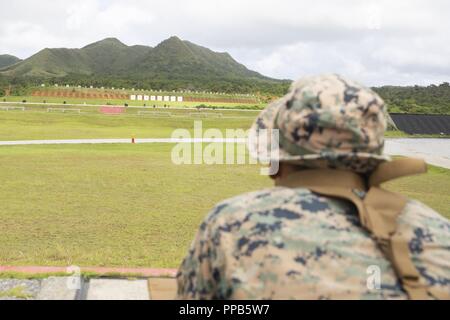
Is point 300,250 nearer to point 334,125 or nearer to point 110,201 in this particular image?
point 334,125

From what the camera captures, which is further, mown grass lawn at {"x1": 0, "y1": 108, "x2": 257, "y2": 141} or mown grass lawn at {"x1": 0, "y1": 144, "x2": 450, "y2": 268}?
mown grass lawn at {"x1": 0, "y1": 108, "x2": 257, "y2": 141}

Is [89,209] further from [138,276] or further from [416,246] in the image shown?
[416,246]

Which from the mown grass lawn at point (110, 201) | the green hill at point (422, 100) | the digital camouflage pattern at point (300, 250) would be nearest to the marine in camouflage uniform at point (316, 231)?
the digital camouflage pattern at point (300, 250)

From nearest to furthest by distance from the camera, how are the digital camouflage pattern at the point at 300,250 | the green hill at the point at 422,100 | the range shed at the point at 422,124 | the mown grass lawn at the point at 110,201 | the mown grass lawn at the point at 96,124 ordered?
the digital camouflage pattern at the point at 300,250 → the mown grass lawn at the point at 110,201 → the mown grass lawn at the point at 96,124 → the range shed at the point at 422,124 → the green hill at the point at 422,100

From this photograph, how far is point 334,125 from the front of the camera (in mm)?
2043

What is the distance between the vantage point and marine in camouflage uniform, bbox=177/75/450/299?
1980 millimetres

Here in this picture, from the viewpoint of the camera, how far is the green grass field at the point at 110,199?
276 inches

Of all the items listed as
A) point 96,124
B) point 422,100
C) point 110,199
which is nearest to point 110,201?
point 110,199


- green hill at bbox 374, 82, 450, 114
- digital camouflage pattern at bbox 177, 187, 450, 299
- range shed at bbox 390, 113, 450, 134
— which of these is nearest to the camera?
digital camouflage pattern at bbox 177, 187, 450, 299

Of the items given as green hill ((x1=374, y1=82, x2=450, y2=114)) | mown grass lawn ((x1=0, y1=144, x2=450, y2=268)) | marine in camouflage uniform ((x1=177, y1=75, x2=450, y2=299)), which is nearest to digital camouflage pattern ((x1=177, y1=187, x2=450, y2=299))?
marine in camouflage uniform ((x1=177, y1=75, x2=450, y2=299))

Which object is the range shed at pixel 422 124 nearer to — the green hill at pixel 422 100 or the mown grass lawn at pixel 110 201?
the green hill at pixel 422 100

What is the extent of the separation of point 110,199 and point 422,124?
1476 inches

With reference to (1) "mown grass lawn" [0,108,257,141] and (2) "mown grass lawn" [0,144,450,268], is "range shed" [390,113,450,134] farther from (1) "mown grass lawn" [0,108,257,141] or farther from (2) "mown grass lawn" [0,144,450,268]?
(2) "mown grass lawn" [0,144,450,268]

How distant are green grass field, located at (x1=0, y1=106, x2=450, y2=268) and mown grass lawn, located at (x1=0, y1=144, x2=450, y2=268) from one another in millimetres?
13
